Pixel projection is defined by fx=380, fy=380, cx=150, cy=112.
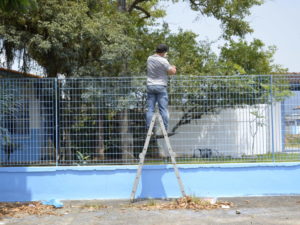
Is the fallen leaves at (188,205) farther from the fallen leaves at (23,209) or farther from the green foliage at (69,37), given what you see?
the green foliage at (69,37)

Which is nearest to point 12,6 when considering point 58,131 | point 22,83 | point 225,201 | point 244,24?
point 22,83

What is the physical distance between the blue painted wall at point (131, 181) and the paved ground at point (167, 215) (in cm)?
41

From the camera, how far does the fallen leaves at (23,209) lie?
20.7 ft

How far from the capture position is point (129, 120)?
7.39 meters

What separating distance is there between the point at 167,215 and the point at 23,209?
2.55 m

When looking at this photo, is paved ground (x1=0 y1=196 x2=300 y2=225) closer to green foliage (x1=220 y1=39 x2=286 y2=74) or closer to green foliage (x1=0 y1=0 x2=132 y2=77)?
green foliage (x1=0 y1=0 x2=132 y2=77)

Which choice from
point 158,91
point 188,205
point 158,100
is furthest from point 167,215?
point 158,91

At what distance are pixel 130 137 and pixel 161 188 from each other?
1.15m

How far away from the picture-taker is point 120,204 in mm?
6855

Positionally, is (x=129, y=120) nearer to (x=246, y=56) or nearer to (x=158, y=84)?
(x=158, y=84)

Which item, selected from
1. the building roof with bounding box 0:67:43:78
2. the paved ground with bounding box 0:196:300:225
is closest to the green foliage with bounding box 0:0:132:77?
the building roof with bounding box 0:67:43:78

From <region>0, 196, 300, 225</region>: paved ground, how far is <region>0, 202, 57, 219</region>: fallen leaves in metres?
0.18

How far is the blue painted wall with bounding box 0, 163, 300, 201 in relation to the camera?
729 centimetres

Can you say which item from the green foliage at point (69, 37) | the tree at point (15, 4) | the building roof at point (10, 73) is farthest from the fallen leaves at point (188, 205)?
the building roof at point (10, 73)
